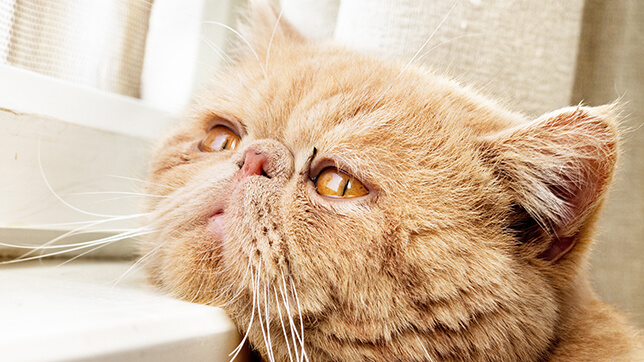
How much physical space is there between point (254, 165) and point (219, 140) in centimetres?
24

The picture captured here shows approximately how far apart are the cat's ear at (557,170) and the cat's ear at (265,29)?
2.14 feet

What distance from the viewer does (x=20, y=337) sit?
53 cm

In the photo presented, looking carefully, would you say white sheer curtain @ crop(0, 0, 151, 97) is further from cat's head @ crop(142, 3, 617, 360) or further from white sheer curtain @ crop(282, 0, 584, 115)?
white sheer curtain @ crop(282, 0, 584, 115)

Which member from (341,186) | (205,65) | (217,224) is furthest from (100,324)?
(205,65)

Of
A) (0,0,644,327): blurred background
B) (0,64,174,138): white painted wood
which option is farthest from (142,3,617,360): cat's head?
(0,64,174,138): white painted wood

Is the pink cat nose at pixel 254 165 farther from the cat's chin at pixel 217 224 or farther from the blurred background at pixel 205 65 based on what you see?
the blurred background at pixel 205 65

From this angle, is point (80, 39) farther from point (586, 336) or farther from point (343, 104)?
point (586, 336)

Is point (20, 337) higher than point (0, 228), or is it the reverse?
point (20, 337)

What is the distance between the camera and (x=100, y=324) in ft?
1.98

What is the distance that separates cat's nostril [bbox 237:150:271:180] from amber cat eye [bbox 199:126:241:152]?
174 mm

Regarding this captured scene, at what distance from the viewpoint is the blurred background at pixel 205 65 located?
1095mm

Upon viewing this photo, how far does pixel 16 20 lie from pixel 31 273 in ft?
1.63

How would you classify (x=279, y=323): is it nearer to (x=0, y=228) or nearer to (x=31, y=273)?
(x=31, y=273)

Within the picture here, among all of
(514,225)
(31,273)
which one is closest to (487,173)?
(514,225)
